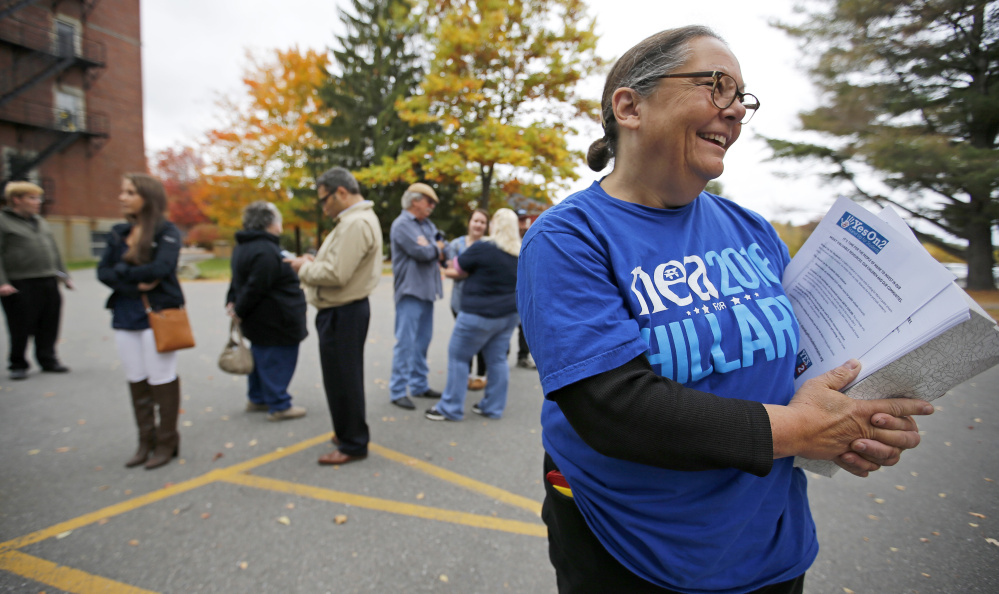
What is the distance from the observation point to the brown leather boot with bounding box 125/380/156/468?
370 cm

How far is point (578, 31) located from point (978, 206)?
17127 mm

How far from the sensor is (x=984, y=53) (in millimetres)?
1646

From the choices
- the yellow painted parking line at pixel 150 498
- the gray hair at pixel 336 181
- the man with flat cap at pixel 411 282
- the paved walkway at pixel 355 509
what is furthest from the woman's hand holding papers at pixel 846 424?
the man with flat cap at pixel 411 282

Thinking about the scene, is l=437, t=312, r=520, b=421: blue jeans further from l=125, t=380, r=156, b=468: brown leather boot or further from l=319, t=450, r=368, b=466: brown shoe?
l=125, t=380, r=156, b=468: brown leather boot

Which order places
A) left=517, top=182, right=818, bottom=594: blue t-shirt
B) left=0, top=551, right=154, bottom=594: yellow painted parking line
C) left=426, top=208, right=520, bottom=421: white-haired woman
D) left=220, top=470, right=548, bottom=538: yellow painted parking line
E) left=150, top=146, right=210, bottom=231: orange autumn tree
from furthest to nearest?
1. left=150, top=146, right=210, bottom=231: orange autumn tree
2. left=426, top=208, right=520, bottom=421: white-haired woman
3. left=220, top=470, right=548, bottom=538: yellow painted parking line
4. left=0, top=551, right=154, bottom=594: yellow painted parking line
5. left=517, top=182, right=818, bottom=594: blue t-shirt

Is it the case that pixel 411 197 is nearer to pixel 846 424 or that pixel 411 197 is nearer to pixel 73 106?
pixel 846 424

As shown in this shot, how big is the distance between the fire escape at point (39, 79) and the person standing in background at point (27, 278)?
20668mm

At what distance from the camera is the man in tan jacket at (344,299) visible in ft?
11.9

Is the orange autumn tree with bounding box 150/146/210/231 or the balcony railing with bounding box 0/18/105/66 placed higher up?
Answer: the balcony railing with bounding box 0/18/105/66

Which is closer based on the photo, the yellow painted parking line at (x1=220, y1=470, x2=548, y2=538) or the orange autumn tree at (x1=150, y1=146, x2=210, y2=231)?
the yellow painted parking line at (x1=220, y1=470, x2=548, y2=538)

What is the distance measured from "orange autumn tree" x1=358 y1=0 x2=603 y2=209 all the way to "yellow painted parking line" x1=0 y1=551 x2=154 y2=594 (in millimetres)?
14851

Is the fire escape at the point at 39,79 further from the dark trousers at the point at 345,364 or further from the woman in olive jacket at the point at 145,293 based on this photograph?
the dark trousers at the point at 345,364

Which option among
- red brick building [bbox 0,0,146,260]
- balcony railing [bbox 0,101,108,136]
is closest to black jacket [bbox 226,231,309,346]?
red brick building [bbox 0,0,146,260]

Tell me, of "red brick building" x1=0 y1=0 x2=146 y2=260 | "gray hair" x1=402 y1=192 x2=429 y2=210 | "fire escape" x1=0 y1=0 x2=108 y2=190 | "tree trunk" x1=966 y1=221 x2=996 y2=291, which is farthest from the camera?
"red brick building" x1=0 y1=0 x2=146 y2=260
